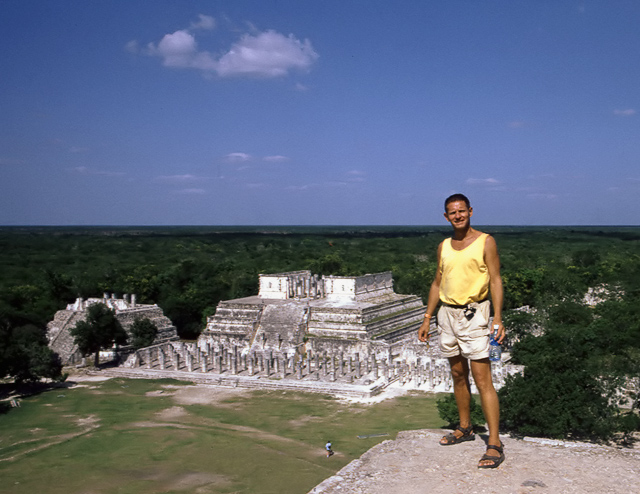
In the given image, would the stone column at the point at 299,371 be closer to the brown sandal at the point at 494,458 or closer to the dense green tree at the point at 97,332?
the dense green tree at the point at 97,332

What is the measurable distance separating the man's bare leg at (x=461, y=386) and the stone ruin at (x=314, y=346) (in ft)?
50.8

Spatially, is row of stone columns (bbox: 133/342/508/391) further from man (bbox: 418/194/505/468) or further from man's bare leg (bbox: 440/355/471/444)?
man (bbox: 418/194/505/468)

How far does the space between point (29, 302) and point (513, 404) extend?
33.2 m

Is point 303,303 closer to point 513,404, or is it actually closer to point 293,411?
point 293,411

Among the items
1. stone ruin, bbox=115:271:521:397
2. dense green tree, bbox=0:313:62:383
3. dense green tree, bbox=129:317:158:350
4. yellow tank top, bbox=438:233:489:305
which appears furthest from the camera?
dense green tree, bbox=129:317:158:350

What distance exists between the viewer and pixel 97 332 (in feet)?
94.0

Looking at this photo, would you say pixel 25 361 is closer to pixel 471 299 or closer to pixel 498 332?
pixel 471 299

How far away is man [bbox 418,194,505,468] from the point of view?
6.48m

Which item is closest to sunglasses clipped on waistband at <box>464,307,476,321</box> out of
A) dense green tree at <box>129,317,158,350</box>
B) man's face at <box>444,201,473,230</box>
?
man's face at <box>444,201,473,230</box>

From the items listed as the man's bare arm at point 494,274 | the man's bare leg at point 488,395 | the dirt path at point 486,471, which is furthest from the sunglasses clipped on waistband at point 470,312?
the dirt path at point 486,471

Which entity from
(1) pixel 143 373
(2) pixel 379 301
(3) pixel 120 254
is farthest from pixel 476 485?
(3) pixel 120 254

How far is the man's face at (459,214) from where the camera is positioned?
21.9 feet

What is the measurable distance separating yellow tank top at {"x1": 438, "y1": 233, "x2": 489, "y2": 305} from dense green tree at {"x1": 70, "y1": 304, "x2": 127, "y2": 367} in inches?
1002

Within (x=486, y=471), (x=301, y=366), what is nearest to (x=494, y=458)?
(x=486, y=471)
